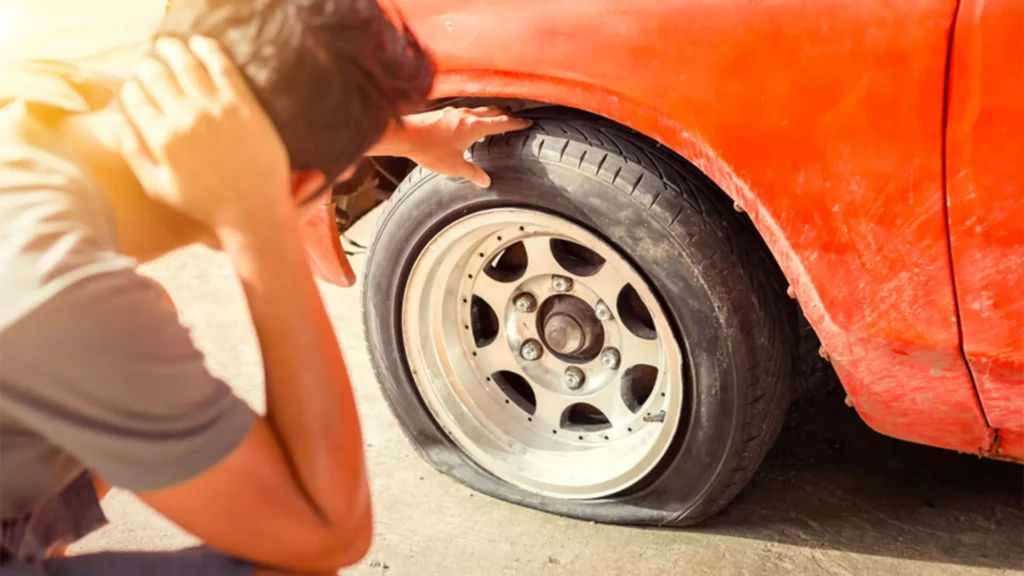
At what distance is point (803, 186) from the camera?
1473mm

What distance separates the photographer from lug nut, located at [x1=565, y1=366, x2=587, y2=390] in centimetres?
208

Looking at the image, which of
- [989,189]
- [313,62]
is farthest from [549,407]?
[313,62]

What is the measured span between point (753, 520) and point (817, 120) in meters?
1.04

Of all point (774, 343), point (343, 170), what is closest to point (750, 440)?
point (774, 343)

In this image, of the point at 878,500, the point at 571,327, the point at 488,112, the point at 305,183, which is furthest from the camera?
the point at 878,500

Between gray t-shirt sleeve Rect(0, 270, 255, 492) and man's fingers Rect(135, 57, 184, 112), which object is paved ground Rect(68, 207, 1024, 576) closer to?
gray t-shirt sleeve Rect(0, 270, 255, 492)

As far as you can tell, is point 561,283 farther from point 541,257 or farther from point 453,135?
point 453,135

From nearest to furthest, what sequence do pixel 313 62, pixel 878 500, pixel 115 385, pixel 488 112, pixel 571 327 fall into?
pixel 115 385 → pixel 313 62 → pixel 488 112 → pixel 571 327 → pixel 878 500

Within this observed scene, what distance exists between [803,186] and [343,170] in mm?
764

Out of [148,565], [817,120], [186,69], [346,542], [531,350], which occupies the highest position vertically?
[817,120]

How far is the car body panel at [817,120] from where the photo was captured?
4.46ft

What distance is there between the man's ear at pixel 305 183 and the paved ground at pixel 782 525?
1194 millimetres

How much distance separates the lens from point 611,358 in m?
2.02

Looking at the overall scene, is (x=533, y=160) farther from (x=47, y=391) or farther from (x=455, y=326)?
(x=47, y=391)
